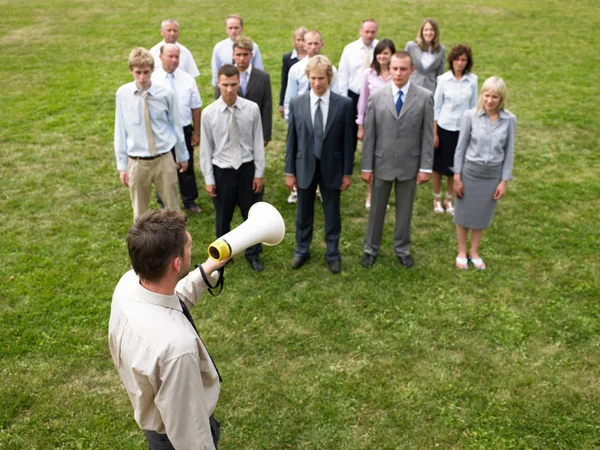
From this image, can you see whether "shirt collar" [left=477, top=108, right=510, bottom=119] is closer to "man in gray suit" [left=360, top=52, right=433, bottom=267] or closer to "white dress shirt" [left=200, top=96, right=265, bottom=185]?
"man in gray suit" [left=360, top=52, right=433, bottom=267]

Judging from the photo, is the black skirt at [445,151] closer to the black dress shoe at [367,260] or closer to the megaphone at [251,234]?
the black dress shoe at [367,260]

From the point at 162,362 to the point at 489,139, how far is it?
14.6 ft

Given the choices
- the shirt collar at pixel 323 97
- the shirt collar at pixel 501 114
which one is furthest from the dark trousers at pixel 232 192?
→ the shirt collar at pixel 501 114

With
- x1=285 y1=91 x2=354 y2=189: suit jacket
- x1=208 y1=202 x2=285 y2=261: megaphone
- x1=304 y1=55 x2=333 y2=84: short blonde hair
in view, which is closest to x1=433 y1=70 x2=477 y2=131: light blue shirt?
x1=285 y1=91 x2=354 y2=189: suit jacket

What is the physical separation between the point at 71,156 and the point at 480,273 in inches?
262

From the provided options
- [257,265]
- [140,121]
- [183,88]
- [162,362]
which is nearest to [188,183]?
[183,88]

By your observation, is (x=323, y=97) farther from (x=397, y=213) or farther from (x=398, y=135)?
(x=397, y=213)

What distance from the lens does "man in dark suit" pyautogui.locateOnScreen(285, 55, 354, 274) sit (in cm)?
583

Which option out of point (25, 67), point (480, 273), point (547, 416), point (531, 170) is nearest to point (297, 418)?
point (547, 416)

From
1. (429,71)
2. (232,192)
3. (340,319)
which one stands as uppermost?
(429,71)

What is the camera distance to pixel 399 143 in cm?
601

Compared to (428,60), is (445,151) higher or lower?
lower

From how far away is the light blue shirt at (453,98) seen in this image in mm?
6973

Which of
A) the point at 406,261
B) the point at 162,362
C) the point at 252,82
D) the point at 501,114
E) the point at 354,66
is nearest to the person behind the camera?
the point at 162,362
